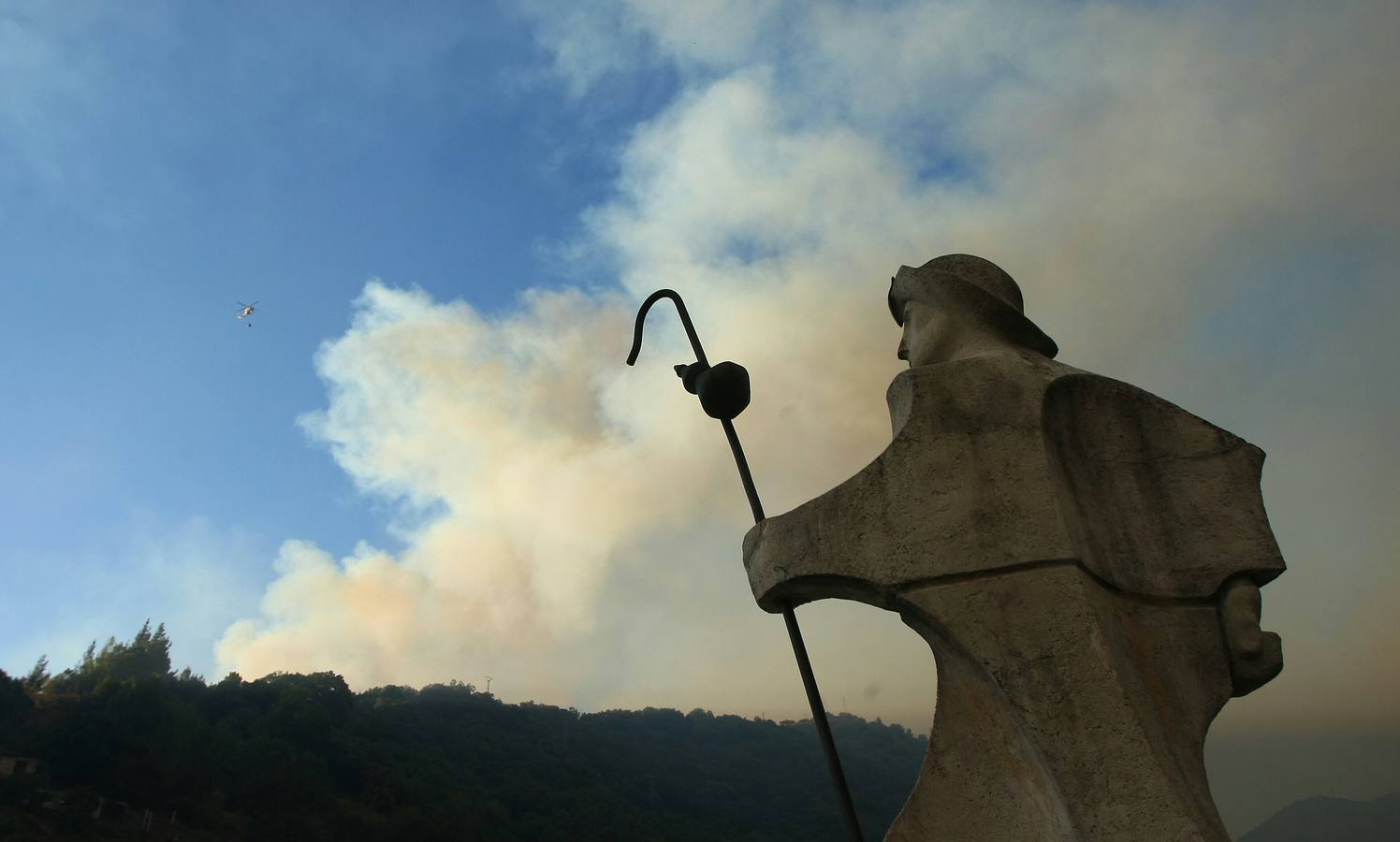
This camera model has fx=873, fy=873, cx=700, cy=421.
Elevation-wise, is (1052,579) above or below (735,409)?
below

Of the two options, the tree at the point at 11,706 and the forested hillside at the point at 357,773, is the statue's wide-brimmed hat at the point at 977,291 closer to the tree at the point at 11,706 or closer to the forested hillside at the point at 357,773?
the forested hillside at the point at 357,773

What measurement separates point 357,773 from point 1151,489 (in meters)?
64.0

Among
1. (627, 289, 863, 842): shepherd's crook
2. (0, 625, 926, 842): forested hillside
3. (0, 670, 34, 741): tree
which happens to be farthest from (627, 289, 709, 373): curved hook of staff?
(0, 670, 34, 741): tree

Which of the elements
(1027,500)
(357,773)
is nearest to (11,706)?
(357,773)

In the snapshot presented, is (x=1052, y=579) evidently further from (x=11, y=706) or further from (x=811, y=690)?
(x=11, y=706)

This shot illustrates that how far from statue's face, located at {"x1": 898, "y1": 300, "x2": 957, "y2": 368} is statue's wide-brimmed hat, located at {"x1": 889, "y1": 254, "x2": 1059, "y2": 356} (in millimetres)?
43

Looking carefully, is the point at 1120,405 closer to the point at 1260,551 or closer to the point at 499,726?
the point at 1260,551

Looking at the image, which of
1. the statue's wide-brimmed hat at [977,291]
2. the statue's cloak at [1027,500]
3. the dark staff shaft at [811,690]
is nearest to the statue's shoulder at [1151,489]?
the statue's cloak at [1027,500]

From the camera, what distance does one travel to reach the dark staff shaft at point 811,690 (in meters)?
2.72

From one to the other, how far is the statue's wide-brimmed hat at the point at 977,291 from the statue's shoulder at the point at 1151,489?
312mm

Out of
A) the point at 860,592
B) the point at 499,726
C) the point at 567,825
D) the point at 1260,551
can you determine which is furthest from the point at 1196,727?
the point at 499,726

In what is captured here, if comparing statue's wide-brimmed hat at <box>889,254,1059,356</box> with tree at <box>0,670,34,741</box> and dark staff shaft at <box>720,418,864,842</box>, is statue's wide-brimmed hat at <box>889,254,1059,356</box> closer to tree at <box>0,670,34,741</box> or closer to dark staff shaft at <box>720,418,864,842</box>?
dark staff shaft at <box>720,418,864,842</box>

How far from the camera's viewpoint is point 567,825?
177 feet

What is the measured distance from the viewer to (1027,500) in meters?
2.55
